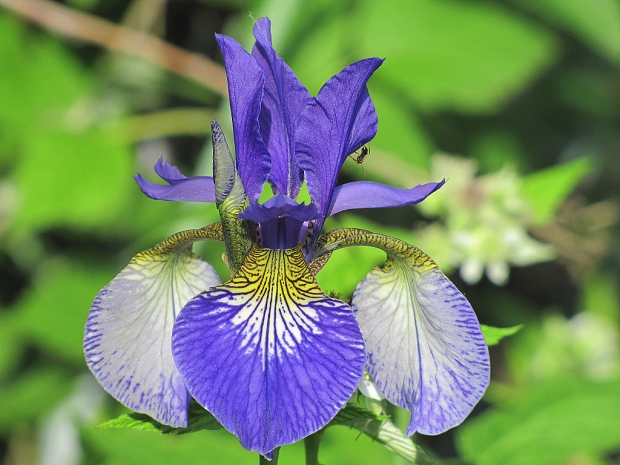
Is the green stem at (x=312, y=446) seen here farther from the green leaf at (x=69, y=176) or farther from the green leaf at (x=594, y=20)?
the green leaf at (x=594, y=20)

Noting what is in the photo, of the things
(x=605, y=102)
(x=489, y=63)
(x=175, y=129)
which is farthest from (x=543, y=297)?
(x=175, y=129)

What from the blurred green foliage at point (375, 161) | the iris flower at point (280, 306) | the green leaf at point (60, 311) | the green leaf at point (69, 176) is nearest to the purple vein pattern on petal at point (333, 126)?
the iris flower at point (280, 306)

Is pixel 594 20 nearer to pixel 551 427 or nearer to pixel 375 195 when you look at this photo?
pixel 551 427

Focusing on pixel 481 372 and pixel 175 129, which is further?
pixel 175 129

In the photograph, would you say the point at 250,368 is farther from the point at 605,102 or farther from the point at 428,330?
the point at 605,102

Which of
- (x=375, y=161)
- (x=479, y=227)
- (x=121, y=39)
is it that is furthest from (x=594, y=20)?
(x=121, y=39)
